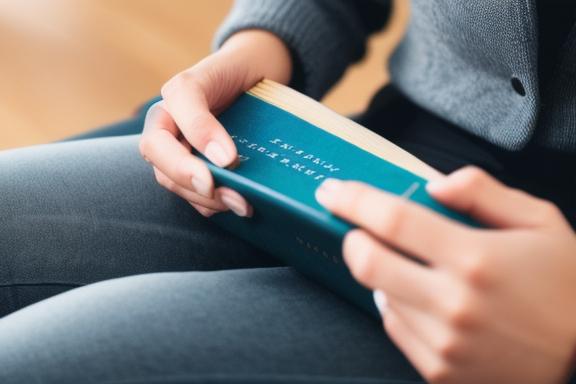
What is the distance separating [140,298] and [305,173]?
0.15 meters

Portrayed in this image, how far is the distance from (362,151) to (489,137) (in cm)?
20

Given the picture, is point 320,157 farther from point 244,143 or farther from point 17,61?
point 17,61

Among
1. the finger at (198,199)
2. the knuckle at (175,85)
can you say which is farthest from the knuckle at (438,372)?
the knuckle at (175,85)

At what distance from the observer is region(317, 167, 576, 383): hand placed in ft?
0.98

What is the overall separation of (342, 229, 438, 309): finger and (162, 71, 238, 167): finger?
0.45 feet

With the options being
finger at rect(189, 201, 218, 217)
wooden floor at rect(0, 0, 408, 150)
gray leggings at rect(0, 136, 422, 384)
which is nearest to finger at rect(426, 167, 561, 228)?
gray leggings at rect(0, 136, 422, 384)

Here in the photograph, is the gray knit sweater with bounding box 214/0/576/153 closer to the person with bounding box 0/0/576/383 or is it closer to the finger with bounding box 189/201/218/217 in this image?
the person with bounding box 0/0/576/383

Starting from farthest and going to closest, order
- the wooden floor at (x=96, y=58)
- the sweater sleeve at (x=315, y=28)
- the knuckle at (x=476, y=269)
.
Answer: the wooden floor at (x=96, y=58)
the sweater sleeve at (x=315, y=28)
the knuckle at (x=476, y=269)

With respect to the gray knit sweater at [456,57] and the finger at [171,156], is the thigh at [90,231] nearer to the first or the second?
the finger at [171,156]

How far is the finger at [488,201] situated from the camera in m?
0.32

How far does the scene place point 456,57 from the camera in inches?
22.9

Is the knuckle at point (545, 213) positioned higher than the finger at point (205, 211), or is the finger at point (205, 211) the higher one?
the knuckle at point (545, 213)

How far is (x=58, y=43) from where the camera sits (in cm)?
154

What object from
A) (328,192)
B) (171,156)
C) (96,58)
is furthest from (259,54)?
(96,58)
